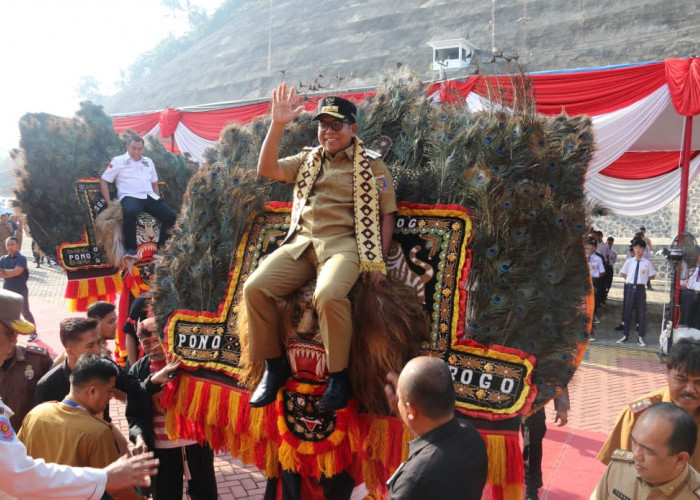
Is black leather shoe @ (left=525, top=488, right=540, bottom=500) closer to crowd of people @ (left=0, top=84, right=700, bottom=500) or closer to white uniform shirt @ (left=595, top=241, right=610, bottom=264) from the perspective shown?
crowd of people @ (left=0, top=84, right=700, bottom=500)

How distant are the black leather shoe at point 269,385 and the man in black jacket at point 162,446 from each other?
98 centimetres

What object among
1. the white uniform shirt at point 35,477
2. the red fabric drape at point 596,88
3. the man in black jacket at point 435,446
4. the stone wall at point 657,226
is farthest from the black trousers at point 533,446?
the stone wall at point 657,226

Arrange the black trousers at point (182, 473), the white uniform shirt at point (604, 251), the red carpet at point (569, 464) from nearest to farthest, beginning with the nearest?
1. the black trousers at point (182, 473)
2. the red carpet at point (569, 464)
3. the white uniform shirt at point (604, 251)

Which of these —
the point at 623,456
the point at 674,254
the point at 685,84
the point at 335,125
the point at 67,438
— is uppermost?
the point at 685,84

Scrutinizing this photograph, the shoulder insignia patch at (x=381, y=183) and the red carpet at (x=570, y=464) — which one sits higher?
the shoulder insignia patch at (x=381, y=183)

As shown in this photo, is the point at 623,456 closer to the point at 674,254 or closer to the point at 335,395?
the point at 335,395

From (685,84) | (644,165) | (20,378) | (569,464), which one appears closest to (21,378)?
(20,378)

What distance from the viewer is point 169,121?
1373cm

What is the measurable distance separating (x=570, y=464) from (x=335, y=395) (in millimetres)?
3361

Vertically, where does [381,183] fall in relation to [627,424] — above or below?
above

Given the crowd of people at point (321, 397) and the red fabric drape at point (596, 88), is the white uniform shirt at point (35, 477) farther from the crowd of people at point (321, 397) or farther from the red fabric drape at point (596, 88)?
the red fabric drape at point (596, 88)

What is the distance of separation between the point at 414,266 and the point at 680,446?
1630 millimetres

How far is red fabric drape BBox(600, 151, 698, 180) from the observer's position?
34.7ft

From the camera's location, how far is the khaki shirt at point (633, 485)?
2279 millimetres
